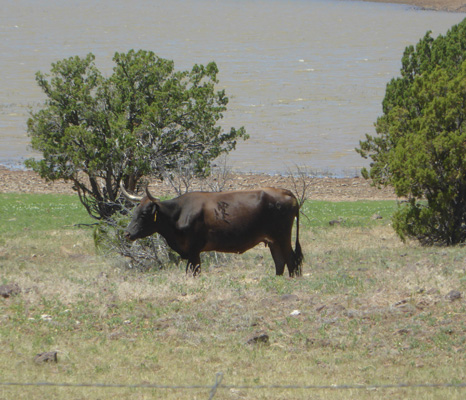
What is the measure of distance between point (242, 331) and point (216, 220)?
3.66 metres

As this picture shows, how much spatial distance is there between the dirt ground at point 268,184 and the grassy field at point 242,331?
16.0 meters

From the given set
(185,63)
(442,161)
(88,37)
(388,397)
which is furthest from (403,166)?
(88,37)

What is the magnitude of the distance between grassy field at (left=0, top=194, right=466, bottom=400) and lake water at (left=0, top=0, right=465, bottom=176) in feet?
59.5

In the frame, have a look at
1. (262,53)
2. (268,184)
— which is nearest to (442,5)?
(262,53)

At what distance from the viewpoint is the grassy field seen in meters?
8.55

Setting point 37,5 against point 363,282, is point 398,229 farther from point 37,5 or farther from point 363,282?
point 37,5

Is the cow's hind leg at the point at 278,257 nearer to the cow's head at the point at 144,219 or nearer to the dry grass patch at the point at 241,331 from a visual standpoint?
the dry grass patch at the point at 241,331

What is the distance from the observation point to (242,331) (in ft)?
33.0

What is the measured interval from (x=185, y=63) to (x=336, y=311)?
54199 millimetres

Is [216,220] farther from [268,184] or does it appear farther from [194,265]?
[268,184]

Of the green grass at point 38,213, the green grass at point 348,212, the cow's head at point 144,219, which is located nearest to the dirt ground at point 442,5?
the green grass at point 348,212

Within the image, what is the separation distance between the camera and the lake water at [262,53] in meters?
42.7

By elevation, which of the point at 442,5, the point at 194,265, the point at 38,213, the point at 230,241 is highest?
the point at 230,241

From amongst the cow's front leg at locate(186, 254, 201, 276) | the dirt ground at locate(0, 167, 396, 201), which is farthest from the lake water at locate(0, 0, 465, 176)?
the cow's front leg at locate(186, 254, 201, 276)
